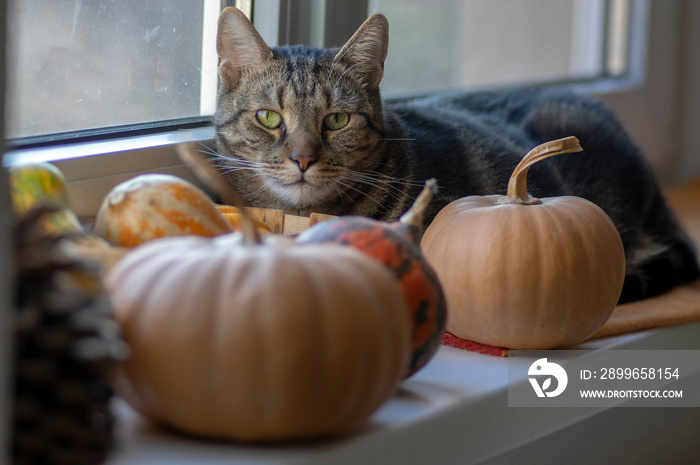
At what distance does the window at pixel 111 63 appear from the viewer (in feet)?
3.55

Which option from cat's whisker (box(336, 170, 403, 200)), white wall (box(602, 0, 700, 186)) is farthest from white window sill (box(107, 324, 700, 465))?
white wall (box(602, 0, 700, 186))

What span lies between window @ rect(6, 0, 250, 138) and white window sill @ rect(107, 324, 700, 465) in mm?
578

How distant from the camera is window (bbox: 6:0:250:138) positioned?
1.08 meters

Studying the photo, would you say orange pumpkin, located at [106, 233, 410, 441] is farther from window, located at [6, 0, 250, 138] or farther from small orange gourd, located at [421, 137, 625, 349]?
window, located at [6, 0, 250, 138]

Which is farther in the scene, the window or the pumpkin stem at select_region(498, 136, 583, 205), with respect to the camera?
the window

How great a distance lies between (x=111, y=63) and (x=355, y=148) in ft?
1.36

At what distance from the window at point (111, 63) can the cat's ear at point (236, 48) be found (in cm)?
9

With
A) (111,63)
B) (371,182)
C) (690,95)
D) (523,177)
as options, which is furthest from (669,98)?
(111,63)

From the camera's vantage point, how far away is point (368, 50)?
1243mm

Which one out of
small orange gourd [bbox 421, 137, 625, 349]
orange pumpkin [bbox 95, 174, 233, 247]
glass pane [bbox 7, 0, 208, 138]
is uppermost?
glass pane [bbox 7, 0, 208, 138]

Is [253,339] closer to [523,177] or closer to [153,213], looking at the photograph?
[153,213]

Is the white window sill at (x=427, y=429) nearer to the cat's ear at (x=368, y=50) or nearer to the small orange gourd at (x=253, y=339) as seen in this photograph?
the small orange gourd at (x=253, y=339)

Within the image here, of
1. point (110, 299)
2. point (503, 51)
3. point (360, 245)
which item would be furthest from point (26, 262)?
point (503, 51)

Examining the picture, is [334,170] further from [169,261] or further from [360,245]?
[169,261]
